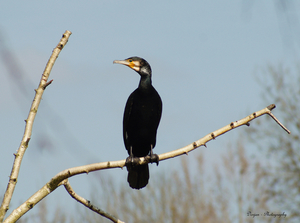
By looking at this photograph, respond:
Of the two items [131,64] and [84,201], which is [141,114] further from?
[84,201]

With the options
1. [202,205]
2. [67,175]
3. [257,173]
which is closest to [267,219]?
[257,173]

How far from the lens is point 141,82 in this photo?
14.7ft

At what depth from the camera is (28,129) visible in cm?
220

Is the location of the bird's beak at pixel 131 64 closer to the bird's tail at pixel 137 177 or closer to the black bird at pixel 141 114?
the black bird at pixel 141 114

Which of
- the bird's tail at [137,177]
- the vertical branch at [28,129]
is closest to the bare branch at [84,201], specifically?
the vertical branch at [28,129]

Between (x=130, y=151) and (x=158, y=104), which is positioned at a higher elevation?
(x=158, y=104)

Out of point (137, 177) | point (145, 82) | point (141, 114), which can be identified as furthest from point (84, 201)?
point (145, 82)

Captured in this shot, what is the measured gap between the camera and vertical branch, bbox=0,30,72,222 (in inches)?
81.6

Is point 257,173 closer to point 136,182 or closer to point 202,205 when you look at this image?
point 202,205

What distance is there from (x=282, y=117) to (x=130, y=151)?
11345mm

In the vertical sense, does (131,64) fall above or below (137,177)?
above

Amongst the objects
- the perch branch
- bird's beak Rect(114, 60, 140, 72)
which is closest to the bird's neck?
bird's beak Rect(114, 60, 140, 72)

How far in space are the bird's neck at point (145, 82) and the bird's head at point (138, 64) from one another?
38mm

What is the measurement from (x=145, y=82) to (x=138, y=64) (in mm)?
249
